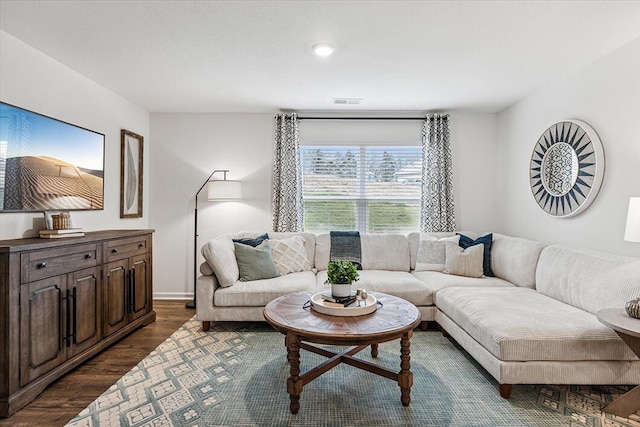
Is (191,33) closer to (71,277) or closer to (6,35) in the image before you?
(6,35)

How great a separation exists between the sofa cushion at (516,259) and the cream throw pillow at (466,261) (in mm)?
188

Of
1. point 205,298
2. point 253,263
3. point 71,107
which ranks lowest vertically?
point 205,298

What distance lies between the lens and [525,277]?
3.27 metres

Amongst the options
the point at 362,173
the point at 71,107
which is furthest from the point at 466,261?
the point at 71,107

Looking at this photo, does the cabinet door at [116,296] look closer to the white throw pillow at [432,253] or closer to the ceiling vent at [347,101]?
the ceiling vent at [347,101]

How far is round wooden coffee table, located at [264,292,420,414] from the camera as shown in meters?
1.94

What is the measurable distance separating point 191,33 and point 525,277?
355 centimetres

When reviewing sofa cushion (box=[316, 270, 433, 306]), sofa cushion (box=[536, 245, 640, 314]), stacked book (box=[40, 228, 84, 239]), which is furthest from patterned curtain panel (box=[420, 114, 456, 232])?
stacked book (box=[40, 228, 84, 239])

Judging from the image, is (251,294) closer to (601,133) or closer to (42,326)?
(42,326)

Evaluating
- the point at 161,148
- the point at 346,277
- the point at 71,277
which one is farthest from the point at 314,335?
the point at 161,148

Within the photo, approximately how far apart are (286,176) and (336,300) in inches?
92.9

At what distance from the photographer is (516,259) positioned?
3.40m

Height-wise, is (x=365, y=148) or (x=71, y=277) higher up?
(x=365, y=148)

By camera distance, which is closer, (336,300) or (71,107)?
(336,300)
